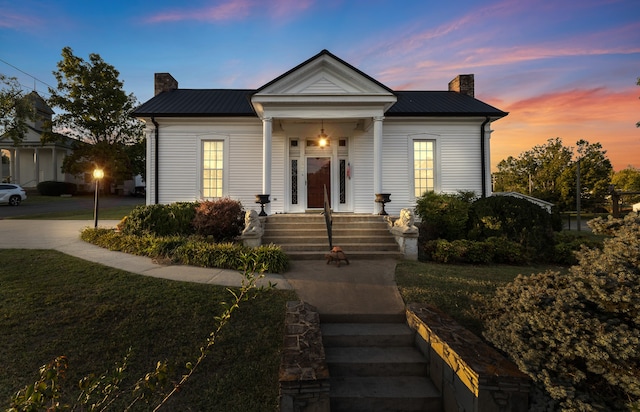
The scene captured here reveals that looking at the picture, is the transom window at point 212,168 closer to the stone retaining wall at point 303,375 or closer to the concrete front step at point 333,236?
the concrete front step at point 333,236

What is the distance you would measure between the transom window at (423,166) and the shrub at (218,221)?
7.12 metres

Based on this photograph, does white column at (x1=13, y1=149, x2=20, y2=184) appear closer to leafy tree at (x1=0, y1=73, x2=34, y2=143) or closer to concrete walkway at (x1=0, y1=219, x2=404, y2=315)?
leafy tree at (x1=0, y1=73, x2=34, y2=143)

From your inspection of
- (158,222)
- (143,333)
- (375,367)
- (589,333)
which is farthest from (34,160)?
(589,333)

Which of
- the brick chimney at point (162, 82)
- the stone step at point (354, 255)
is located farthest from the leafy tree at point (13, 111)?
the stone step at point (354, 255)

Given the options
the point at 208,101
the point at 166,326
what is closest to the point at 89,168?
the point at 208,101

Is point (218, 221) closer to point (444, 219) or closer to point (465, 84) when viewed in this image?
point (444, 219)

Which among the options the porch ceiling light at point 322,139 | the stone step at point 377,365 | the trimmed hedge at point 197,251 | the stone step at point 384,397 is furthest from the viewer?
the porch ceiling light at point 322,139

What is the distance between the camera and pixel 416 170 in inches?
452

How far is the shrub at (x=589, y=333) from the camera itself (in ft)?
7.53

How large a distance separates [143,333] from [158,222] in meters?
5.32

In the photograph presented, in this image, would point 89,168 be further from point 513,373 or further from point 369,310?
point 513,373

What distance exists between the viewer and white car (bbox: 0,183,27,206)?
1907 centimetres

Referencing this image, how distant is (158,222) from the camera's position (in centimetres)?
825

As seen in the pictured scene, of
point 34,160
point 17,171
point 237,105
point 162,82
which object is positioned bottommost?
point 17,171
